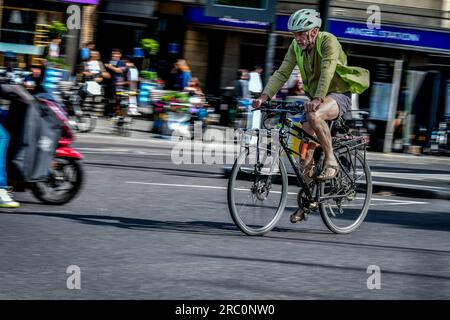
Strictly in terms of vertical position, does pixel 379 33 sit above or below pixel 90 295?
above

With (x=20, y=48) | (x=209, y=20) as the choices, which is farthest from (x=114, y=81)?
(x=209, y=20)

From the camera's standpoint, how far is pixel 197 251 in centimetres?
688

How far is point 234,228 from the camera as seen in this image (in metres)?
8.06

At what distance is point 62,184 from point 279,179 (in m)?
2.20

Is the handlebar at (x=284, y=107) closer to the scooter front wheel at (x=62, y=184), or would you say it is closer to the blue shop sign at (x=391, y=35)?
the scooter front wheel at (x=62, y=184)

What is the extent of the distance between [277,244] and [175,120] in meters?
13.7

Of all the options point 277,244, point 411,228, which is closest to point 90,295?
point 277,244

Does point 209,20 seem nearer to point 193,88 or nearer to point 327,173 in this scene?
point 193,88

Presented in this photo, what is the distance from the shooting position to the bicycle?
24.6ft

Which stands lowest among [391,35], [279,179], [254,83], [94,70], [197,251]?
[197,251]

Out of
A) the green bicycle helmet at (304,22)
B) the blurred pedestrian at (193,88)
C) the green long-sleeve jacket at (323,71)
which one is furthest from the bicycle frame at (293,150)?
the blurred pedestrian at (193,88)

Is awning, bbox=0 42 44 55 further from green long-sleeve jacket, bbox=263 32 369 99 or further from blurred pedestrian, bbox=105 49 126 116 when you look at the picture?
green long-sleeve jacket, bbox=263 32 369 99
